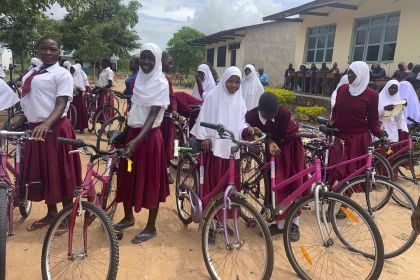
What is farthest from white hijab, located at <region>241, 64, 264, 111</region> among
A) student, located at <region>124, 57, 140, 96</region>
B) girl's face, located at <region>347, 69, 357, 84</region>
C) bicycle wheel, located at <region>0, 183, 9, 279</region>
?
bicycle wheel, located at <region>0, 183, 9, 279</region>

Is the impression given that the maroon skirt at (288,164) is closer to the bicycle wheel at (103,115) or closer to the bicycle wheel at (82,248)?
the bicycle wheel at (82,248)

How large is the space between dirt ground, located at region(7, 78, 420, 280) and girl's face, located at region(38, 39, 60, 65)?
1715 mm

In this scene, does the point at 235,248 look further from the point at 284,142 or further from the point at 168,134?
the point at 168,134

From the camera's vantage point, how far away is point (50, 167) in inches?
138

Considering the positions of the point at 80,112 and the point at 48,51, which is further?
the point at 80,112

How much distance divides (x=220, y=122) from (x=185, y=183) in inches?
34.1

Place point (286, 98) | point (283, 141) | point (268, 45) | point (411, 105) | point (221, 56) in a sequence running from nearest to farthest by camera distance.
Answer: point (283, 141)
point (411, 105)
point (286, 98)
point (268, 45)
point (221, 56)

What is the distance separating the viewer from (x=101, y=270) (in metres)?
2.99

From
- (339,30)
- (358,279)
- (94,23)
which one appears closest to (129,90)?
(358,279)

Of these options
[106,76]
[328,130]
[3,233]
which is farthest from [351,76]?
[106,76]

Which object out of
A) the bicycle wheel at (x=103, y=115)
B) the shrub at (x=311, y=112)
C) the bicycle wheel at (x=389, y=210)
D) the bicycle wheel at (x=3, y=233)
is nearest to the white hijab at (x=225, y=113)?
the bicycle wheel at (x=389, y=210)

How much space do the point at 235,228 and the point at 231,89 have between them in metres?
1.32

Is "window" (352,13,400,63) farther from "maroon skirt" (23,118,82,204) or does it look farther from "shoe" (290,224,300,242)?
"maroon skirt" (23,118,82,204)

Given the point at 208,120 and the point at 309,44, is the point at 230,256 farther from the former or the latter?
the point at 309,44
